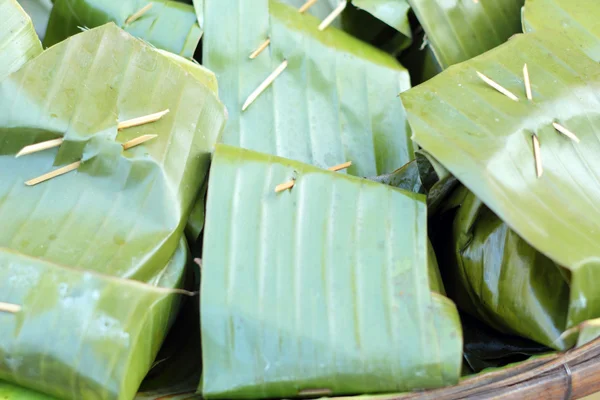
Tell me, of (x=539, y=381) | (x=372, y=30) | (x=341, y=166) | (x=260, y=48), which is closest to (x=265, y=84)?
(x=260, y=48)

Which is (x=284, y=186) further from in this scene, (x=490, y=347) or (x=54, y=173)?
(x=490, y=347)

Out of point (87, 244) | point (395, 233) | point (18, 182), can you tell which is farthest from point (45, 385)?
point (395, 233)

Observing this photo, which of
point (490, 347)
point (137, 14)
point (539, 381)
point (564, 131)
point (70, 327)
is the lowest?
point (490, 347)

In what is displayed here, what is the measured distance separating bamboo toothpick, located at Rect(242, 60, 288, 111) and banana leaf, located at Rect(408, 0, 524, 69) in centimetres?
29

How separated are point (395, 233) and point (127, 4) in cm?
71

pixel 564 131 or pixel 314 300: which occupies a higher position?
pixel 564 131

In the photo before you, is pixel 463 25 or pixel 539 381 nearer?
pixel 539 381

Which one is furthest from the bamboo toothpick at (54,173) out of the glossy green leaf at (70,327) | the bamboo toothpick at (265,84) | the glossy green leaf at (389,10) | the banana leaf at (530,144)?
the glossy green leaf at (389,10)

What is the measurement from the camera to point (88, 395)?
75 cm

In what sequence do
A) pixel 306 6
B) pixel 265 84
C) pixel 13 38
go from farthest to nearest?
pixel 306 6 < pixel 265 84 < pixel 13 38

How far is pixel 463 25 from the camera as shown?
1.15 metres

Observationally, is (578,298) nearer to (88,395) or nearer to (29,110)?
(88,395)

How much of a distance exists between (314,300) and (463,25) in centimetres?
69

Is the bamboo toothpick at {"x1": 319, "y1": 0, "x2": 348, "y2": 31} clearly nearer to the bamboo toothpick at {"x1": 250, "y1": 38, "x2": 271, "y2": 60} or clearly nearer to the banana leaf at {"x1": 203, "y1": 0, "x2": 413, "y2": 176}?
the banana leaf at {"x1": 203, "y1": 0, "x2": 413, "y2": 176}
